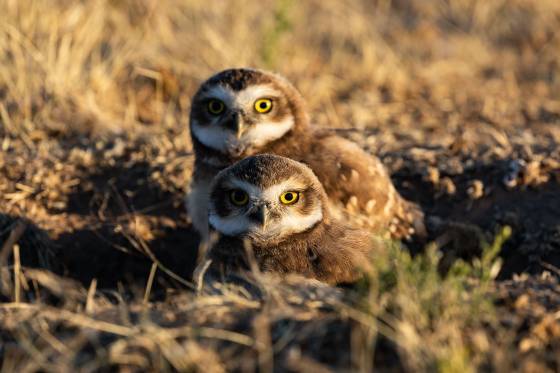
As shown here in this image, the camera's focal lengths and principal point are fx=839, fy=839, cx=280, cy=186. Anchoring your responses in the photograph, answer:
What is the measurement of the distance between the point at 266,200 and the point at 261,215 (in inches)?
3.6

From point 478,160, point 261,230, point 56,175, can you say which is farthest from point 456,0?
point 261,230

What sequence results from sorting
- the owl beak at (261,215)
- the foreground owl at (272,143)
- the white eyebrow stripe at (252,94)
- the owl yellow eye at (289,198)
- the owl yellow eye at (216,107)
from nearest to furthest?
the owl beak at (261,215)
the owl yellow eye at (289,198)
the foreground owl at (272,143)
the white eyebrow stripe at (252,94)
the owl yellow eye at (216,107)

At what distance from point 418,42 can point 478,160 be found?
3441mm

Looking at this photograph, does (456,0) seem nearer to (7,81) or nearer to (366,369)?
(7,81)

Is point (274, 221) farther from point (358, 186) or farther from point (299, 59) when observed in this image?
point (299, 59)

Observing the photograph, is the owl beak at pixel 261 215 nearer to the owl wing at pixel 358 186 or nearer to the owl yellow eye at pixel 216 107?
the owl wing at pixel 358 186

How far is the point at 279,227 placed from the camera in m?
4.74

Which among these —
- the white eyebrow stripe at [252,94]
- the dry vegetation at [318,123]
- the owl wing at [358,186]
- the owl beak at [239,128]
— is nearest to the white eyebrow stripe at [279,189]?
the dry vegetation at [318,123]

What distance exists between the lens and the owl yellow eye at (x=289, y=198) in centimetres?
479

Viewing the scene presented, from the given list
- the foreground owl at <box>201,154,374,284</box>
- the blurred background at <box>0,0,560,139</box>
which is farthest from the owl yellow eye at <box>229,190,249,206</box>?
the blurred background at <box>0,0,560,139</box>

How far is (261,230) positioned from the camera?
4.73 m

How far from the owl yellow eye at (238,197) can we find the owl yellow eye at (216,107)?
1.16 metres

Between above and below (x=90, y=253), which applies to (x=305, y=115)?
above

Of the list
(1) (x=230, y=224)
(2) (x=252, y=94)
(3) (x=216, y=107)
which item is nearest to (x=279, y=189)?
(1) (x=230, y=224)
